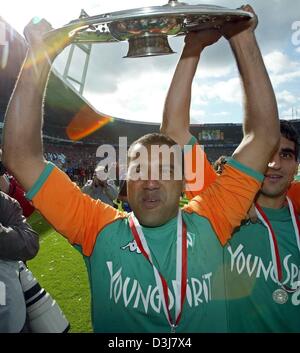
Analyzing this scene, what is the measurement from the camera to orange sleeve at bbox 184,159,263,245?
1534 mm

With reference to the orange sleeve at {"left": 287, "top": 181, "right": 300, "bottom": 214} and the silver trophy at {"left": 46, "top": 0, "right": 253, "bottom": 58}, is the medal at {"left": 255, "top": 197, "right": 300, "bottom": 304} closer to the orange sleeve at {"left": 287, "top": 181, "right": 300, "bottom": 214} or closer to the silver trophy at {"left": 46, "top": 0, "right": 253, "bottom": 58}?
the orange sleeve at {"left": 287, "top": 181, "right": 300, "bottom": 214}

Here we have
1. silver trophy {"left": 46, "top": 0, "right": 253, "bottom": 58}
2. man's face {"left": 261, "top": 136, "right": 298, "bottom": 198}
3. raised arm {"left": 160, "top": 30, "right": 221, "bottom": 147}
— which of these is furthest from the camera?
man's face {"left": 261, "top": 136, "right": 298, "bottom": 198}

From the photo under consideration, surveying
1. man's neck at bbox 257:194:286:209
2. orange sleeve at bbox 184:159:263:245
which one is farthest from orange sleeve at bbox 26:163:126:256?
man's neck at bbox 257:194:286:209

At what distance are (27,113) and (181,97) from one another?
2.83 feet

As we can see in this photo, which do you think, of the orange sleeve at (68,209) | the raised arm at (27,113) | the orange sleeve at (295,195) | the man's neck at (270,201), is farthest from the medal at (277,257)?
the raised arm at (27,113)

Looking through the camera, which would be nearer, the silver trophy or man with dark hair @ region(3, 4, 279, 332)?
the silver trophy

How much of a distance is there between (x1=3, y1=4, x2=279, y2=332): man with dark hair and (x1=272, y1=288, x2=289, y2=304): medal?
1.60ft

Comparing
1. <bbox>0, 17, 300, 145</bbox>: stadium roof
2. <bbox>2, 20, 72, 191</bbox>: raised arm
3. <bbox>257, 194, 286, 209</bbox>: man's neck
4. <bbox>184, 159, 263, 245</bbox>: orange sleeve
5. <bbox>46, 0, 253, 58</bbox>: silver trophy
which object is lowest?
<bbox>257, 194, 286, 209</bbox>: man's neck

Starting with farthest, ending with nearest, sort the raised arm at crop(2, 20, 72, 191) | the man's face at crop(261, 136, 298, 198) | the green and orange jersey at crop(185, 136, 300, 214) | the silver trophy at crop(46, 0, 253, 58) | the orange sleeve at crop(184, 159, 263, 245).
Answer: the man's face at crop(261, 136, 298, 198), the green and orange jersey at crop(185, 136, 300, 214), the orange sleeve at crop(184, 159, 263, 245), the raised arm at crop(2, 20, 72, 191), the silver trophy at crop(46, 0, 253, 58)

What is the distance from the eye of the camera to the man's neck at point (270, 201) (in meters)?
2.19

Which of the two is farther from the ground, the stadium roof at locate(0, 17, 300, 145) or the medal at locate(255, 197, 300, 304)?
the stadium roof at locate(0, 17, 300, 145)

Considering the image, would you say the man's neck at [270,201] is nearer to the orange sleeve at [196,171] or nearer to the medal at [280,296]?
the orange sleeve at [196,171]

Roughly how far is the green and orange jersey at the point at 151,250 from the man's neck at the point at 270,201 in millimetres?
691
